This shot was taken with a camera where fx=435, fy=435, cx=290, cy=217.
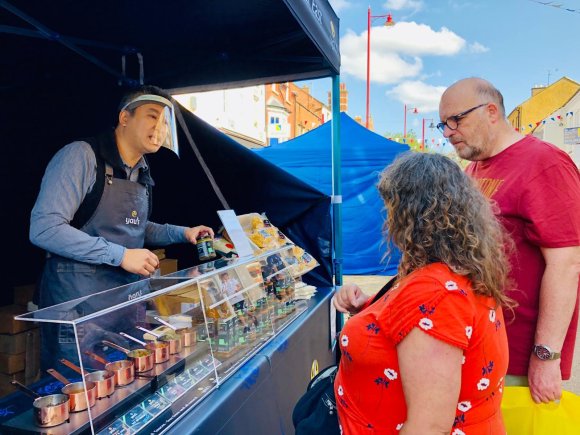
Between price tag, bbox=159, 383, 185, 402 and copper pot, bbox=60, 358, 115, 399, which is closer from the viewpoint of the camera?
copper pot, bbox=60, 358, 115, 399

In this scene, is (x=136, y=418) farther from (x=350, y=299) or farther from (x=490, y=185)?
(x=490, y=185)

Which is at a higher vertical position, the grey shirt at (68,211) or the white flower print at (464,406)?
the grey shirt at (68,211)

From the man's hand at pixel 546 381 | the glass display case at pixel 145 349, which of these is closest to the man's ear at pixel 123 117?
the glass display case at pixel 145 349

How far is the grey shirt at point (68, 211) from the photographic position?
5.57 ft

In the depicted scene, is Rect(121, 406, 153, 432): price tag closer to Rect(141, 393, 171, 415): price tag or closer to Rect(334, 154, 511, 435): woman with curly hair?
Rect(141, 393, 171, 415): price tag

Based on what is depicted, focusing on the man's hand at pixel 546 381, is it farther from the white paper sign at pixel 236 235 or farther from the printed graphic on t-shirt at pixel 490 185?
the white paper sign at pixel 236 235

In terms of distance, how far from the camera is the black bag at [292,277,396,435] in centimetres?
132

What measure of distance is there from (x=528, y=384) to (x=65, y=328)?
1.61 metres

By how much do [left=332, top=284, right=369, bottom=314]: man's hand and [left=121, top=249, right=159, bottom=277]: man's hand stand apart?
770 millimetres

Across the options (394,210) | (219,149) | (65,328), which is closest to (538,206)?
(394,210)

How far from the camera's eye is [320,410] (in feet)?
4.43

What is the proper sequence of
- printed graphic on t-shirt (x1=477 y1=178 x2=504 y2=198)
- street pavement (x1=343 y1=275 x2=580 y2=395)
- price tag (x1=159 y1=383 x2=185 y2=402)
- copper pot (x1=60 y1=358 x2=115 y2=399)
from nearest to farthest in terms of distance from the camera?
copper pot (x1=60 y1=358 x2=115 y2=399), price tag (x1=159 y1=383 x2=185 y2=402), printed graphic on t-shirt (x1=477 y1=178 x2=504 y2=198), street pavement (x1=343 y1=275 x2=580 y2=395)

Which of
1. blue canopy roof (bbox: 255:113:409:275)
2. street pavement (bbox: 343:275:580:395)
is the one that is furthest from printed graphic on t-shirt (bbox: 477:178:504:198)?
blue canopy roof (bbox: 255:113:409:275)

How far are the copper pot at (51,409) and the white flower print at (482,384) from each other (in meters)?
1.09
